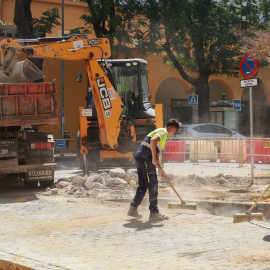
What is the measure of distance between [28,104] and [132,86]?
5.17 metres

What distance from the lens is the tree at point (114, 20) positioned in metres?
25.7

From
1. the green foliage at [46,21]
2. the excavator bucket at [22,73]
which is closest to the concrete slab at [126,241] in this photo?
the excavator bucket at [22,73]

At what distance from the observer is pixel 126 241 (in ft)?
22.5

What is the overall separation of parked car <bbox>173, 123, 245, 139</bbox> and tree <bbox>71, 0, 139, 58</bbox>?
4778 mm


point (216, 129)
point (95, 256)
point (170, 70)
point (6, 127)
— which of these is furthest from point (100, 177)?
point (170, 70)

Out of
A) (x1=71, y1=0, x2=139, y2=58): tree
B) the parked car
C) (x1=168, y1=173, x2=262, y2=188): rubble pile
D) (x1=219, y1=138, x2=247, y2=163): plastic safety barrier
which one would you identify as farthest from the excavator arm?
(x1=71, y1=0, x2=139, y2=58): tree

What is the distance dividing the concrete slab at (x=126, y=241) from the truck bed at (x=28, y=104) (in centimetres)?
333

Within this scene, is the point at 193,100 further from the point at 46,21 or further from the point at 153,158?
the point at 153,158

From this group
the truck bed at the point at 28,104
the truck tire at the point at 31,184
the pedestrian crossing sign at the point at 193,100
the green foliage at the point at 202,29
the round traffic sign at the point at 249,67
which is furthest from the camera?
the green foliage at the point at 202,29

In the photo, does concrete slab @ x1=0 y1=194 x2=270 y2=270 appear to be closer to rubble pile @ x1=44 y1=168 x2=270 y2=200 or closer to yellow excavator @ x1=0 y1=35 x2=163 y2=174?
Result: rubble pile @ x1=44 y1=168 x2=270 y2=200

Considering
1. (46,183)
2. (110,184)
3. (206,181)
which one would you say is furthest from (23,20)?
(110,184)

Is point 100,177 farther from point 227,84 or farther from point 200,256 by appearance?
point 227,84

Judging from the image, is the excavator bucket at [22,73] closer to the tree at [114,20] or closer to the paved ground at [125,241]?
the paved ground at [125,241]

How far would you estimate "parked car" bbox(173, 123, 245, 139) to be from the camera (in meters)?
25.6
